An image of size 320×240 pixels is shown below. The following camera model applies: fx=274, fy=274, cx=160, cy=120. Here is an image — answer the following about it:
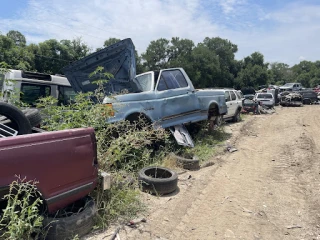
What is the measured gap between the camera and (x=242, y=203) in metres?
4.50

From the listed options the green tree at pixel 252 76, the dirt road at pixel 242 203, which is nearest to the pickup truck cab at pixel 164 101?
the dirt road at pixel 242 203

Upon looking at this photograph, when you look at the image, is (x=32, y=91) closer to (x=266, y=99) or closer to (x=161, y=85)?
(x=161, y=85)

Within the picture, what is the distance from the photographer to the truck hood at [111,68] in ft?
23.6

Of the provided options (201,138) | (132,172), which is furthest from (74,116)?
(201,138)

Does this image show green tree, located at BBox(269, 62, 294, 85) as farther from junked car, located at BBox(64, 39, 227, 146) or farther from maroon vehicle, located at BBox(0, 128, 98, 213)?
maroon vehicle, located at BBox(0, 128, 98, 213)

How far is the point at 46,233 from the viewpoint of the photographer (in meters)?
2.93

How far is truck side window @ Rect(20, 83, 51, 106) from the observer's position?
746cm

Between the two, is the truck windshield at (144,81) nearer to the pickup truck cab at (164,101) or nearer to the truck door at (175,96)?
the pickup truck cab at (164,101)

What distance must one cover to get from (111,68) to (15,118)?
4.01m

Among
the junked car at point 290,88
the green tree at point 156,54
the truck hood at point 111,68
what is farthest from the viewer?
the green tree at point 156,54

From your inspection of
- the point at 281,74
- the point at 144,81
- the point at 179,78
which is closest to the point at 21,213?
the point at 144,81

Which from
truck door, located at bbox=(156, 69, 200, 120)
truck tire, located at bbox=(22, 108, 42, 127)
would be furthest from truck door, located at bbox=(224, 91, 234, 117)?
truck tire, located at bbox=(22, 108, 42, 127)

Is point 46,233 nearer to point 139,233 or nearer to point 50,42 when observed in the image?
point 139,233

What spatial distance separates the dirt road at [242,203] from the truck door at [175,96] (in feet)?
5.42
